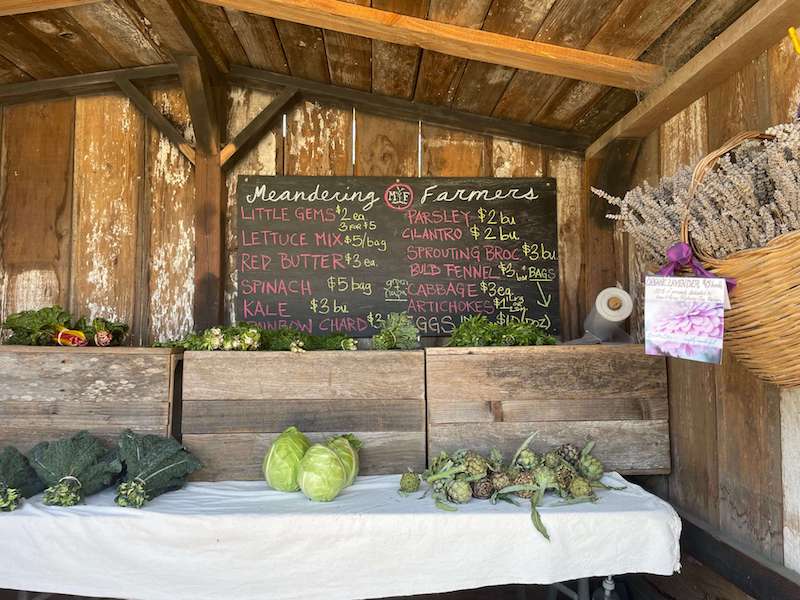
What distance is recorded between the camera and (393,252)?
371 centimetres

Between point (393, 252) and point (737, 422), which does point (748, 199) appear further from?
point (393, 252)

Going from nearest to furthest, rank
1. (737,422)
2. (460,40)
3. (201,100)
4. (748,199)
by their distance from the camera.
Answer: (748,199) < (737,422) < (460,40) < (201,100)

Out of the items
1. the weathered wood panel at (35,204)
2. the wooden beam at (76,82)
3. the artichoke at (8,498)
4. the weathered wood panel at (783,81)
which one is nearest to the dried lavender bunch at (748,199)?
the weathered wood panel at (783,81)

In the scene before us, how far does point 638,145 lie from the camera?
3.20 metres

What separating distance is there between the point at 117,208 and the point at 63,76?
2.98 ft

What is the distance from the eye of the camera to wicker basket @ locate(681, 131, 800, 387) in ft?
4.59

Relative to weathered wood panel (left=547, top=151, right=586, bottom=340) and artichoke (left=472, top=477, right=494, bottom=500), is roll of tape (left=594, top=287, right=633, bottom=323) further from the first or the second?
artichoke (left=472, top=477, right=494, bottom=500)

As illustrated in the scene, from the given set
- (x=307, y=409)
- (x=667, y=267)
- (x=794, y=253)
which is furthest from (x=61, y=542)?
(x=794, y=253)

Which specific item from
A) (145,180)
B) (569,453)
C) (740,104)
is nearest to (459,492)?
(569,453)

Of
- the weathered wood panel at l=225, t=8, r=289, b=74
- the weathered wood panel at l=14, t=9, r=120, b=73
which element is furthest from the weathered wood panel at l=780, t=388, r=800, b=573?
the weathered wood panel at l=14, t=9, r=120, b=73

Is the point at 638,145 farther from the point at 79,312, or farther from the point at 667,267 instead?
the point at 79,312

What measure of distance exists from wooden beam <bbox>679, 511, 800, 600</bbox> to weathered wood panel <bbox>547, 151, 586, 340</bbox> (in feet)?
4.67

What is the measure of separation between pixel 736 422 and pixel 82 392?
9.51 feet

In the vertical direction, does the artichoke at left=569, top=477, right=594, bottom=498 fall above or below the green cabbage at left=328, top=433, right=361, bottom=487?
below
